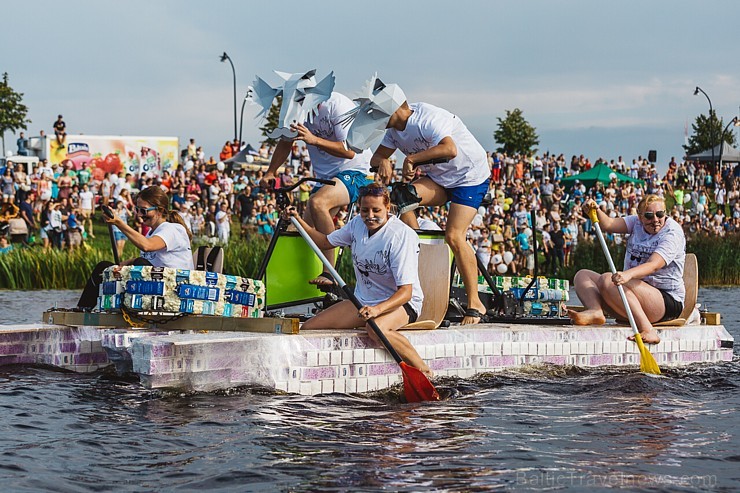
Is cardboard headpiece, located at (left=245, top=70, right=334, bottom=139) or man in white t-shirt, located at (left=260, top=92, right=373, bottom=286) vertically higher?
cardboard headpiece, located at (left=245, top=70, right=334, bottom=139)

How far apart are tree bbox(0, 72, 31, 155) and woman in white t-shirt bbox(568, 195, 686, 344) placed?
4902 cm

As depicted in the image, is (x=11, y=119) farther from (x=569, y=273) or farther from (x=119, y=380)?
(x=119, y=380)

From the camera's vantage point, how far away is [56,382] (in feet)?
31.2

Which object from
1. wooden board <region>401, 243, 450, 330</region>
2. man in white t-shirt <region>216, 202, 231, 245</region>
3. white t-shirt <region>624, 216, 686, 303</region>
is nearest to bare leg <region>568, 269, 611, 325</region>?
white t-shirt <region>624, 216, 686, 303</region>

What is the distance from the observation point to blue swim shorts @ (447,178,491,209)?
10.8 m

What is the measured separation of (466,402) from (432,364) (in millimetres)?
695

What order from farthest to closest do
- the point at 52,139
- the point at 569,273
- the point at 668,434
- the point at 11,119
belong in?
1. the point at 11,119
2. the point at 52,139
3. the point at 569,273
4. the point at 668,434

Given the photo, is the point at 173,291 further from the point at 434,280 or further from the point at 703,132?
the point at 703,132

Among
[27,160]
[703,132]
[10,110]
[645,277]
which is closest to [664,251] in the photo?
[645,277]

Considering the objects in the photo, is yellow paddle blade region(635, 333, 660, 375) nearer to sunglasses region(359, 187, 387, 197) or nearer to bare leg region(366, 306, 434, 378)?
bare leg region(366, 306, 434, 378)

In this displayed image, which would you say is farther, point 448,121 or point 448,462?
point 448,121

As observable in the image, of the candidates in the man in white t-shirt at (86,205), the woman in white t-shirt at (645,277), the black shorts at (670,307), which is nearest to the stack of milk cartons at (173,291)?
the woman in white t-shirt at (645,277)

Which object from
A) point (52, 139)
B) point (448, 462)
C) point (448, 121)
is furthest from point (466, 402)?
point (52, 139)

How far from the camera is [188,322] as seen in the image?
9234 mm
